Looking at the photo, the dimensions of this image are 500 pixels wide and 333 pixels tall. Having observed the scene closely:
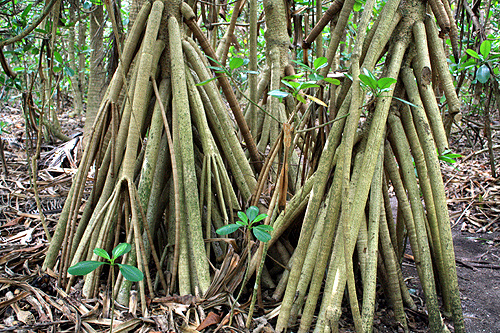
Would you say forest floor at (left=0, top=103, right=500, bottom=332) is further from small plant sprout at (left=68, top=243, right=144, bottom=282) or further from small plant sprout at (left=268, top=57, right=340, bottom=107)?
small plant sprout at (left=268, top=57, right=340, bottom=107)

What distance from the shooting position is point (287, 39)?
10.1 ft

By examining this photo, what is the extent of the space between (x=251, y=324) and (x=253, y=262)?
11.9 inches

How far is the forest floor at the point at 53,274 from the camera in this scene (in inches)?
70.7

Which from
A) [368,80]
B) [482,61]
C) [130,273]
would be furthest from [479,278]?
[130,273]

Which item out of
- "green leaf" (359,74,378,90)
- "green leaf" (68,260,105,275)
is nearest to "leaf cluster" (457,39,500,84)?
"green leaf" (359,74,378,90)

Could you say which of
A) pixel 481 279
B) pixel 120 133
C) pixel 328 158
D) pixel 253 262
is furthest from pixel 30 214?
pixel 481 279

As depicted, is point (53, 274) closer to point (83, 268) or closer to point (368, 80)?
point (83, 268)

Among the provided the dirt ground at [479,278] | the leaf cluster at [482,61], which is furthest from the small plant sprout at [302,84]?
the dirt ground at [479,278]

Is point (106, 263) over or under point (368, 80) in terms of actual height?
under

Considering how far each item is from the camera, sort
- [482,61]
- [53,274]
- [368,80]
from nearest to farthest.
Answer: [368,80]
[53,274]
[482,61]

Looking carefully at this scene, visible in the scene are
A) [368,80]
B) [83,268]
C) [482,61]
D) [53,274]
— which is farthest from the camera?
[482,61]

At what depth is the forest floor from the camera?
1.79m

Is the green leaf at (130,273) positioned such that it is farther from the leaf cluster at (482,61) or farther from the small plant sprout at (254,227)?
the leaf cluster at (482,61)

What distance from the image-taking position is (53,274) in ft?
6.93
